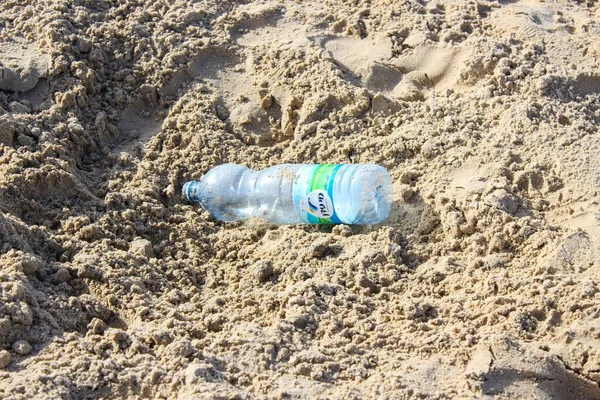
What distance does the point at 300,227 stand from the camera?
2.89 metres

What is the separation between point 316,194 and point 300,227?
0.16m

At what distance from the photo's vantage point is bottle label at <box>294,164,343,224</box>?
2.79 metres

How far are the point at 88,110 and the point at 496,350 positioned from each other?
2.02 meters

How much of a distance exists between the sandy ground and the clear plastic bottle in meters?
0.06

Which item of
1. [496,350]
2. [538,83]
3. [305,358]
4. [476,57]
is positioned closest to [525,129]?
[538,83]

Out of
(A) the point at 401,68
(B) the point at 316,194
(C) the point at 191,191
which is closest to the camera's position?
(B) the point at 316,194

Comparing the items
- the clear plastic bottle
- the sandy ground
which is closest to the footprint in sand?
the sandy ground

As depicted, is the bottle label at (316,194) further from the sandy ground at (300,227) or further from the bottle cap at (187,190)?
the bottle cap at (187,190)

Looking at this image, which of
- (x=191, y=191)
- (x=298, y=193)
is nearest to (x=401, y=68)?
(x=298, y=193)

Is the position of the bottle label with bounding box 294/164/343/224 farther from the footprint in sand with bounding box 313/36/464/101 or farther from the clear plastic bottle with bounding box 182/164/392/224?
the footprint in sand with bounding box 313/36/464/101

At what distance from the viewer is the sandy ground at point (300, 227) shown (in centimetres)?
212

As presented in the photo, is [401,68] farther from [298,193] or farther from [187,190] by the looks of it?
[187,190]

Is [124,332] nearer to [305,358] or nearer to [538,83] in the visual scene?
[305,358]

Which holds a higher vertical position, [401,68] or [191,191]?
[401,68]
